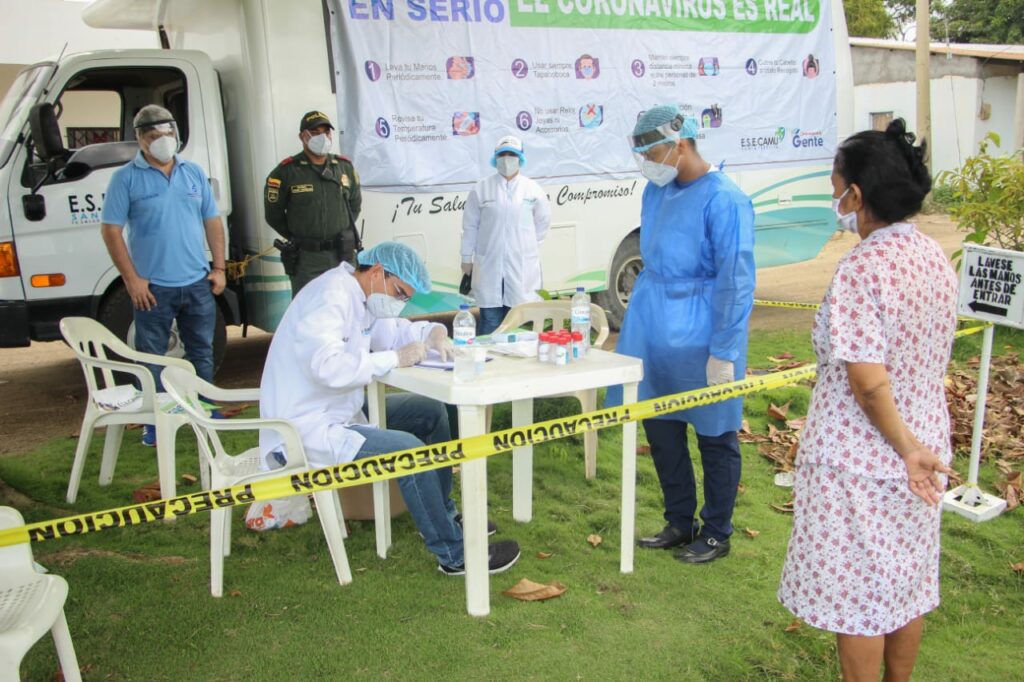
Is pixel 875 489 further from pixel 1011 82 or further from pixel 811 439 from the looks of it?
pixel 1011 82

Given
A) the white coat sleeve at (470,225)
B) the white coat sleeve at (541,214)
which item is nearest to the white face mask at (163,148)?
the white coat sleeve at (470,225)

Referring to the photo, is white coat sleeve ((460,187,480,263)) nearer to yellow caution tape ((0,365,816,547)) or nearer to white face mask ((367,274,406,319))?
white face mask ((367,274,406,319))

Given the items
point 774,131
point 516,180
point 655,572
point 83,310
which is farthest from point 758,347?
point 83,310

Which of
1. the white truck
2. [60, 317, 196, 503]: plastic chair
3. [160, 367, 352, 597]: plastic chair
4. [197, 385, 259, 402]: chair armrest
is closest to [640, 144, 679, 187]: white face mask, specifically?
[160, 367, 352, 597]: plastic chair

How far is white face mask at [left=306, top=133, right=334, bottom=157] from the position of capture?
5641mm

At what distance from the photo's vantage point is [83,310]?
5.95m

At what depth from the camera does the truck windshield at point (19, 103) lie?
5691 millimetres

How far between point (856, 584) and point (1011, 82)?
20.4 m

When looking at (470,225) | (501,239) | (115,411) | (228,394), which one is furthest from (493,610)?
(470,225)

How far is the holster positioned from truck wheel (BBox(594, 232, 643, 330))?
113 inches

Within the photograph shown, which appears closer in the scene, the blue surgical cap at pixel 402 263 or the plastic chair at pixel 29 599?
the plastic chair at pixel 29 599

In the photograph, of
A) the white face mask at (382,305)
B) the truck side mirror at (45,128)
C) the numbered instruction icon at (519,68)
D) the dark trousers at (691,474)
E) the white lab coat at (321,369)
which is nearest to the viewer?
the white lab coat at (321,369)

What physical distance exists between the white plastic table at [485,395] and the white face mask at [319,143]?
2406mm

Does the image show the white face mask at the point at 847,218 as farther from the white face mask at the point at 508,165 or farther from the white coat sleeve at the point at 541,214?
the white coat sleeve at the point at 541,214
